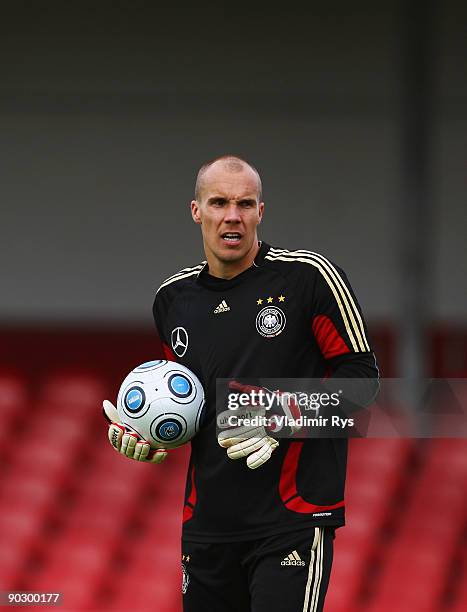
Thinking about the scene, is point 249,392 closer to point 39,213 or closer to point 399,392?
point 399,392

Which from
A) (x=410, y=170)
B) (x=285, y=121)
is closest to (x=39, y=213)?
(x=285, y=121)

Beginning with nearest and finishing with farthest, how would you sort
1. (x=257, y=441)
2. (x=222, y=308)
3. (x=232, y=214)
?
1. (x=257, y=441)
2. (x=232, y=214)
3. (x=222, y=308)

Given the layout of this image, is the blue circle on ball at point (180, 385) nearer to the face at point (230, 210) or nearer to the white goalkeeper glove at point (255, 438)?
the white goalkeeper glove at point (255, 438)

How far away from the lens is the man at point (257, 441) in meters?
2.92

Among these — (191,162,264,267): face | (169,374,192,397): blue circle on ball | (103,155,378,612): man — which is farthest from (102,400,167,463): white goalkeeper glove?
(191,162,264,267): face

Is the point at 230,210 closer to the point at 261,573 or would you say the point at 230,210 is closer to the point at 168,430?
the point at 168,430

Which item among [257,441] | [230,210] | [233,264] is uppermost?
[230,210]

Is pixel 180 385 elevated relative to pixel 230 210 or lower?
lower

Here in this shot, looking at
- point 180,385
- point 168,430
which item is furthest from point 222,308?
point 168,430

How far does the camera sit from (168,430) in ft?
9.92

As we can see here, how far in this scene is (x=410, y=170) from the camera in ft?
21.3

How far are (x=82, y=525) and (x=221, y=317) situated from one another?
3.46 m

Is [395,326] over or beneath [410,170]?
beneath

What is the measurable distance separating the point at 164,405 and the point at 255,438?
0.30 m
